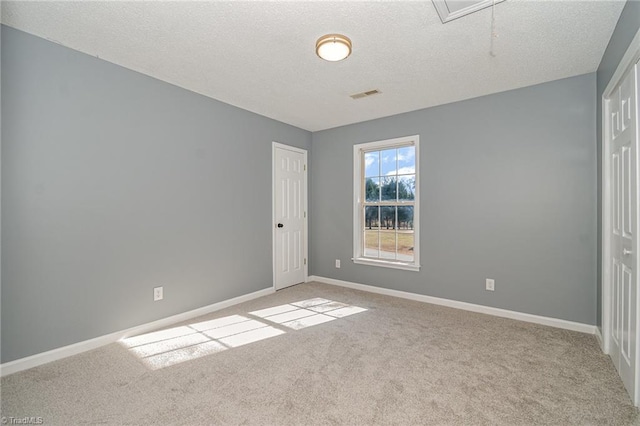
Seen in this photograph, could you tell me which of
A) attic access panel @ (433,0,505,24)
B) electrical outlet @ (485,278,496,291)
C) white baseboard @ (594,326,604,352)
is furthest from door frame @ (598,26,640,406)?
attic access panel @ (433,0,505,24)

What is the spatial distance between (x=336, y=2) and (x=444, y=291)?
3.33m

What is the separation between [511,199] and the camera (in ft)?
11.0

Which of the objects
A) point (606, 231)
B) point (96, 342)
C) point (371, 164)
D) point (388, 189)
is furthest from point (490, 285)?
point (96, 342)

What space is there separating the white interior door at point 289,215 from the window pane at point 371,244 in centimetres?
102

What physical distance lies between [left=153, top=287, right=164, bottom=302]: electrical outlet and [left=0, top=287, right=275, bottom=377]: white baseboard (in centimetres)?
22

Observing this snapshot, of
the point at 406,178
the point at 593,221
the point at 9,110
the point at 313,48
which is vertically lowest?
the point at 593,221

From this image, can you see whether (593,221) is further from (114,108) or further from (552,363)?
(114,108)

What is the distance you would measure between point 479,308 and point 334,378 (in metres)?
2.24

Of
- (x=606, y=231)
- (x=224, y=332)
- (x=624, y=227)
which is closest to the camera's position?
(x=624, y=227)

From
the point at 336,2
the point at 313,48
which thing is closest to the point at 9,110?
the point at 313,48

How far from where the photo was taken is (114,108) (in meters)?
2.74

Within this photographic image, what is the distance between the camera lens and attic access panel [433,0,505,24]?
1927 mm

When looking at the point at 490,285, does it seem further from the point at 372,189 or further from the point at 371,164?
the point at 371,164

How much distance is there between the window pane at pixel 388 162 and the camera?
14.1ft
